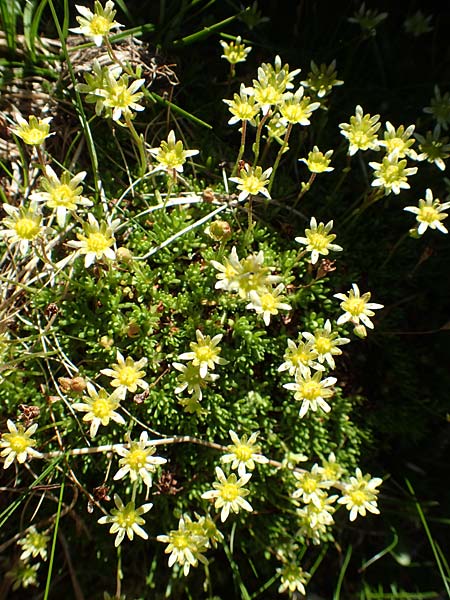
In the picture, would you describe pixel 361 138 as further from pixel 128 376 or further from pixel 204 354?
pixel 128 376

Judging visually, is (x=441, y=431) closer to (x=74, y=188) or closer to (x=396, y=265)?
(x=396, y=265)

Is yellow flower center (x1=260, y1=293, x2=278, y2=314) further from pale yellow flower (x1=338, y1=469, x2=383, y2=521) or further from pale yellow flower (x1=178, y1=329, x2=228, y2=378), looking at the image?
pale yellow flower (x1=338, y1=469, x2=383, y2=521)

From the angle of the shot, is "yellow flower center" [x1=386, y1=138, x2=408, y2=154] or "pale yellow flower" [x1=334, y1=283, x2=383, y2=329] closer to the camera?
"pale yellow flower" [x1=334, y1=283, x2=383, y2=329]

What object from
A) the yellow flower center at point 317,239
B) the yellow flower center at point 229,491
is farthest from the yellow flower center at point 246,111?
the yellow flower center at point 229,491

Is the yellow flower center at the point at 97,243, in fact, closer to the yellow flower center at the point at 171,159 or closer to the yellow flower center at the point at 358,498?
the yellow flower center at the point at 171,159

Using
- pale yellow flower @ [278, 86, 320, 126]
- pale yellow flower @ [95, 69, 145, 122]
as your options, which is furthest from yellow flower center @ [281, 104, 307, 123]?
pale yellow flower @ [95, 69, 145, 122]

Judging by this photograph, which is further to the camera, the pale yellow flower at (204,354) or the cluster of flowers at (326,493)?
the cluster of flowers at (326,493)
